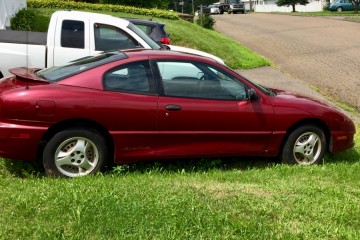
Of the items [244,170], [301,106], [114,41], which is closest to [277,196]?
[244,170]

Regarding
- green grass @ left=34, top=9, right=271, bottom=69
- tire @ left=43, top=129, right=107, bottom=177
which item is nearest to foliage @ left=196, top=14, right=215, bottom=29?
green grass @ left=34, top=9, right=271, bottom=69

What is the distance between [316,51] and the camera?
20672 mm

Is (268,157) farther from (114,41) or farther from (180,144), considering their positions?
(114,41)

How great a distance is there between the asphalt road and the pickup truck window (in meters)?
6.40

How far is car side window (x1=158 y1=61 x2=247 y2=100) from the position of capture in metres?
5.67

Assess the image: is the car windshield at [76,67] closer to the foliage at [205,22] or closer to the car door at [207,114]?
the car door at [207,114]

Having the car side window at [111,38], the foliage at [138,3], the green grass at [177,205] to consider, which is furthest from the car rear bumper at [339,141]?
the foliage at [138,3]

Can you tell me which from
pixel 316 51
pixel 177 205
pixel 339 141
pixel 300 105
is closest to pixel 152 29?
pixel 300 105

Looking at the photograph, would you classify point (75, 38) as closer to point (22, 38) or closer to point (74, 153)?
point (22, 38)

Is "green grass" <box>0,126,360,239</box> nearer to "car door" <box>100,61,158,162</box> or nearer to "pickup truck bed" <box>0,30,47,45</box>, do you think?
"car door" <box>100,61,158,162</box>

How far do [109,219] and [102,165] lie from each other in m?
Result: 1.55

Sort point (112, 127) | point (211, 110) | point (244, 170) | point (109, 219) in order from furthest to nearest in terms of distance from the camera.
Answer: point (244, 170) < point (211, 110) < point (112, 127) < point (109, 219)

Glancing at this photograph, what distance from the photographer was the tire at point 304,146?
614 centimetres

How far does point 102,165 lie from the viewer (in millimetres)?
5371
